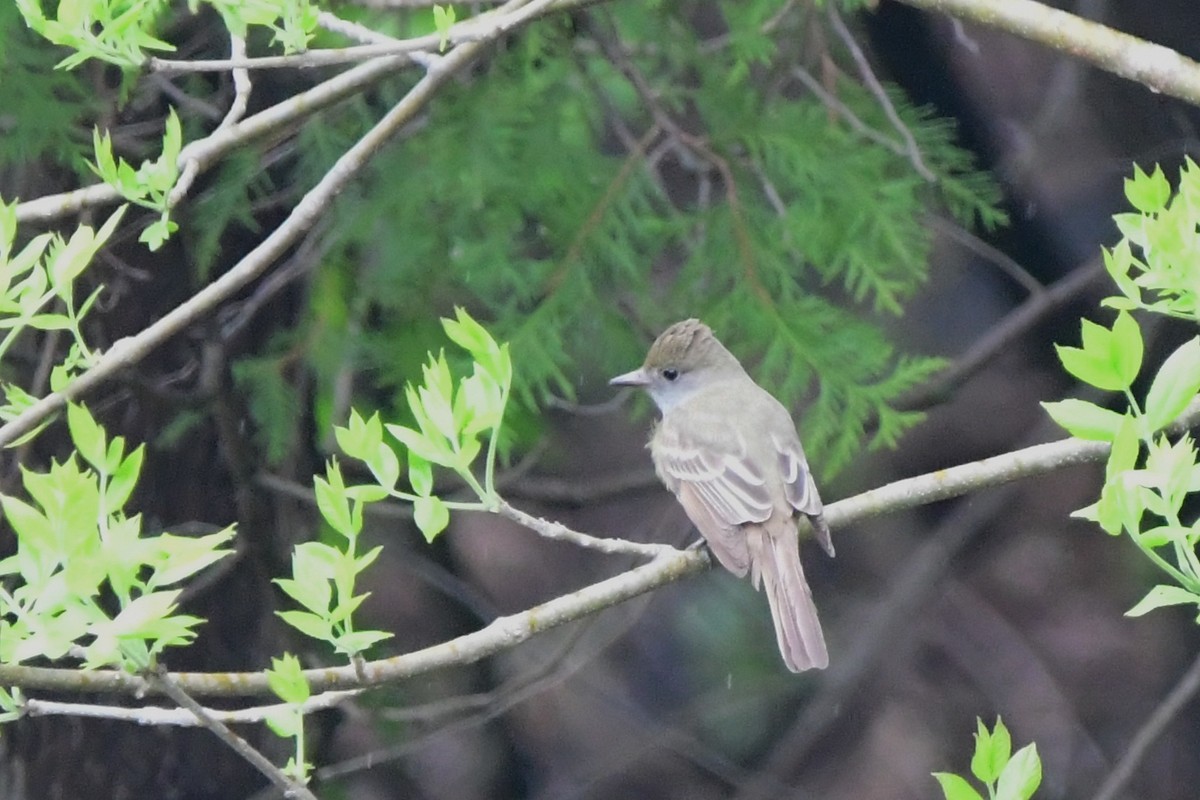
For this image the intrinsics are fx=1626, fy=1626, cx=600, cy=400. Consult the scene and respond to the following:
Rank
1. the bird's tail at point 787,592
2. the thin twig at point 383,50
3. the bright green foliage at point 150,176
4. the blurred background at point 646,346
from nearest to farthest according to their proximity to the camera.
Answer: the bright green foliage at point 150,176 < the thin twig at point 383,50 < the bird's tail at point 787,592 < the blurred background at point 646,346

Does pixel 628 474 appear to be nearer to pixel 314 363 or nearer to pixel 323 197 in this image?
pixel 314 363

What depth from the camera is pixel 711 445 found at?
395 cm

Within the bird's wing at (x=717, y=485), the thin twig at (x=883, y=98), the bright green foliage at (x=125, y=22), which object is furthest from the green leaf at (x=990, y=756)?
the thin twig at (x=883, y=98)

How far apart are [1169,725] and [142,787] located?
3.17m

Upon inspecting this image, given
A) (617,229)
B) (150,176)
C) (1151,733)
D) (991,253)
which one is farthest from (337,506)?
(1151,733)

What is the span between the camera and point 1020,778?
2025mm

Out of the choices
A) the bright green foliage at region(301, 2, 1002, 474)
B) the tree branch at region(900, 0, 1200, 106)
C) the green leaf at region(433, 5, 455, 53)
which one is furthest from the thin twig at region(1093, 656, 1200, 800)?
the green leaf at region(433, 5, 455, 53)

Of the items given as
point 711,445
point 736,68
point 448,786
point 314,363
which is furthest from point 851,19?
point 448,786

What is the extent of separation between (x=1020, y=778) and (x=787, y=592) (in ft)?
4.51

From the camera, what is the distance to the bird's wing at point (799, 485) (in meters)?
3.39

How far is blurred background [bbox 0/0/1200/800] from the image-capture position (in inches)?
152

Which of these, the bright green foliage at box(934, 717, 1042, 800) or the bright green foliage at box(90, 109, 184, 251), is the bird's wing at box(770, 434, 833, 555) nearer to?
the bright green foliage at box(934, 717, 1042, 800)

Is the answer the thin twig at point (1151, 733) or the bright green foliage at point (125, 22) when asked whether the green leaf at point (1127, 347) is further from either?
the thin twig at point (1151, 733)

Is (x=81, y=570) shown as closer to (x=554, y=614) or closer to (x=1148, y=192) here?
(x=554, y=614)
